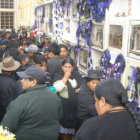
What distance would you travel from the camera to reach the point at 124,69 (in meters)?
3.78

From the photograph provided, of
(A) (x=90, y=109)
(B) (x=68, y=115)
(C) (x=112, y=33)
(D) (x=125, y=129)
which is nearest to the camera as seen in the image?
(D) (x=125, y=129)

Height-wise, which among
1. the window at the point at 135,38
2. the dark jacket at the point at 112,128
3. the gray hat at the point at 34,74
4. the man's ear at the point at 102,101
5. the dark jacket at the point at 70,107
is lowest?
the dark jacket at the point at 70,107

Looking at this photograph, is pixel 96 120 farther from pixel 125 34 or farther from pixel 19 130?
pixel 125 34

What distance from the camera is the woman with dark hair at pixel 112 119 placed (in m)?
1.53

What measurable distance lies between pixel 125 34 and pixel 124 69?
552 millimetres

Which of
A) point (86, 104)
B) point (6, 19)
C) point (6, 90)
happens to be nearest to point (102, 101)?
point (86, 104)

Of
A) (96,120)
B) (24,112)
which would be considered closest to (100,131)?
(96,120)

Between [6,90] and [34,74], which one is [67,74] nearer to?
[6,90]

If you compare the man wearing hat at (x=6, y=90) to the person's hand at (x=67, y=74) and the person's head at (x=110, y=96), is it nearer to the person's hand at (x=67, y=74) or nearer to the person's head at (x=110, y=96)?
the person's hand at (x=67, y=74)

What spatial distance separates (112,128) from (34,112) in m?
1.04

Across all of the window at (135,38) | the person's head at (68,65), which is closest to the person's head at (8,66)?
the person's head at (68,65)

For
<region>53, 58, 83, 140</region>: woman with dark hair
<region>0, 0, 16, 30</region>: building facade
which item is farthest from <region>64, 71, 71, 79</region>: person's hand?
<region>0, 0, 16, 30</region>: building facade

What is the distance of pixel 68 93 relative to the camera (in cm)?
349

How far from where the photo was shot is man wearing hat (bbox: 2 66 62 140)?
7.54ft
